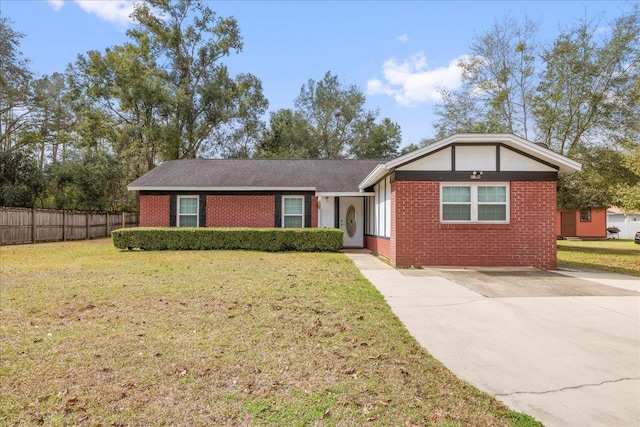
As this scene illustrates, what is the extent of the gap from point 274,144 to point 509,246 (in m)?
29.0

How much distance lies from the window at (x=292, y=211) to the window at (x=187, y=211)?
4.21m

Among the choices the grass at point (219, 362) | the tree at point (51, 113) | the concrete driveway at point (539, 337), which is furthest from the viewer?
the tree at point (51, 113)

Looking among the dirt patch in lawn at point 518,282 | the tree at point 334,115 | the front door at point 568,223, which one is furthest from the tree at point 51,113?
the front door at point 568,223

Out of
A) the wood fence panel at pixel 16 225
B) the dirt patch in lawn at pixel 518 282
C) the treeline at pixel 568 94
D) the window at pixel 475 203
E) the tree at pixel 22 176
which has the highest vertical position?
the treeline at pixel 568 94

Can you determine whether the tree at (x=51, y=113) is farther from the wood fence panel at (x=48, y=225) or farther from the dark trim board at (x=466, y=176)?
the dark trim board at (x=466, y=176)

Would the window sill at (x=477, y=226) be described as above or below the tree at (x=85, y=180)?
below

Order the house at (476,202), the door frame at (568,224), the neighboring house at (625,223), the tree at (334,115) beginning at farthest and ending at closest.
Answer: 1. the tree at (334,115)
2. the neighboring house at (625,223)
3. the door frame at (568,224)
4. the house at (476,202)

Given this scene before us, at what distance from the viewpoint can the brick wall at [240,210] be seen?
17875mm

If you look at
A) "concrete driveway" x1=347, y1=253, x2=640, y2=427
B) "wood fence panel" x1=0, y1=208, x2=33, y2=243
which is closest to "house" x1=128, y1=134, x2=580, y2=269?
"concrete driveway" x1=347, y1=253, x2=640, y2=427

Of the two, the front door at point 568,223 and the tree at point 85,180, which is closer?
the tree at point 85,180

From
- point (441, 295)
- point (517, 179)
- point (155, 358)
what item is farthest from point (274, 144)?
point (155, 358)

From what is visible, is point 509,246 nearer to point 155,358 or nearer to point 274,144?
point 155,358

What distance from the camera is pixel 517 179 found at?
34.6ft

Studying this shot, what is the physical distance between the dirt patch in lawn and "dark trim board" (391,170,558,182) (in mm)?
2498
